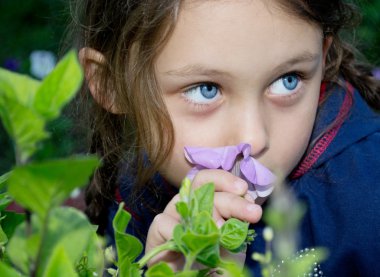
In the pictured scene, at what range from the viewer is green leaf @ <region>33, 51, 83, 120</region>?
0.54m

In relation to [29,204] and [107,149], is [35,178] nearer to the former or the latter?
[29,204]

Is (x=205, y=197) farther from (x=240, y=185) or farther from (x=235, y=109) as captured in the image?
(x=235, y=109)

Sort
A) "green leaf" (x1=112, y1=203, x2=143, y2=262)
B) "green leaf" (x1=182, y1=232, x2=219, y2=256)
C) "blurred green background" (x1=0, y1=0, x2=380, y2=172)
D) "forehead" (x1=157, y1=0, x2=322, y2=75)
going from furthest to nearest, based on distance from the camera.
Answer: "blurred green background" (x1=0, y1=0, x2=380, y2=172)
"forehead" (x1=157, y1=0, x2=322, y2=75)
"green leaf" (x1=112, y1=203, x2=143, y2=262)
"green leaf" (x1=182, y1=232, x2=219, y2=256)

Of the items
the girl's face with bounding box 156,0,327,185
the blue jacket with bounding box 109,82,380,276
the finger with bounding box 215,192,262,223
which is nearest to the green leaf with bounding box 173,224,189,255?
the finger with bounding box 215,192,262,223

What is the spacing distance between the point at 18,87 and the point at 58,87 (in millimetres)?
30

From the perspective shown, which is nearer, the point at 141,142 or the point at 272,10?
the point at 272,10

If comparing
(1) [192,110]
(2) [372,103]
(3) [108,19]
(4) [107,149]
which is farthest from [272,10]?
(2) [372,103]

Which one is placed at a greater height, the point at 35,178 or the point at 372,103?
the point at 35,178

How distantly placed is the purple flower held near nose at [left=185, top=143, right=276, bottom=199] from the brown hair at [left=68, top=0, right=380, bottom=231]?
0.36 ft

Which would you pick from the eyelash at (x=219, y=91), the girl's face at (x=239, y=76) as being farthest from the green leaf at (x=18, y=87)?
the eyelash at (x=219, y=91)

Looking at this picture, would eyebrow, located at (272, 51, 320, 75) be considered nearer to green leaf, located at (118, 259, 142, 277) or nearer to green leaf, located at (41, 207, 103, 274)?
green leaf, located at (118, 259, 142, 277)

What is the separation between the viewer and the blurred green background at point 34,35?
11.7ft

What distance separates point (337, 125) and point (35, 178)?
1.76 meters

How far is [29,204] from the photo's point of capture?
1.76ft
